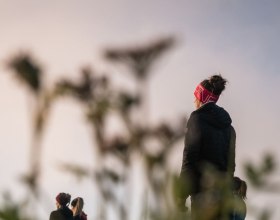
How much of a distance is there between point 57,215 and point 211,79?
2.81 meters

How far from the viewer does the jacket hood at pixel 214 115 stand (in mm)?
4270

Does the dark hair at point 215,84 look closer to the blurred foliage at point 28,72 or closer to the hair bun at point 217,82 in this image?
the hair bun at point 217,82

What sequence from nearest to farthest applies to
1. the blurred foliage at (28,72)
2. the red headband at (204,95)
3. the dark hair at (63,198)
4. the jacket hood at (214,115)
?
the blurred foliage at (28,72), the dark hair at (63,198), the red headband at (204,95), the jacket hood at (214,115)

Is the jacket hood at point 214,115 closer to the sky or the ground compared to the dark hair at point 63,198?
closer to the sky

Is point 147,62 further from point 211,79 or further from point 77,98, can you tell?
point 211,79

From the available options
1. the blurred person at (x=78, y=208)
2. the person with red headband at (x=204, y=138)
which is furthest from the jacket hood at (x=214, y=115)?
the blurred person at (x=78, y=208)

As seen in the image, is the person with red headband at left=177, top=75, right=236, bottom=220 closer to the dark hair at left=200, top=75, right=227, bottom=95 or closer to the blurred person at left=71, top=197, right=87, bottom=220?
the dark hair at left=200, top=75, right=227, bottom=95

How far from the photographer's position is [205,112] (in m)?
4.29

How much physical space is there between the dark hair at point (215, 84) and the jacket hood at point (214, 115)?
230mm

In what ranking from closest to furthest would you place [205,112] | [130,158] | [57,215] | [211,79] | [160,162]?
[160,162]
[130,158]
[211,79]
[205,112]
[57,215]

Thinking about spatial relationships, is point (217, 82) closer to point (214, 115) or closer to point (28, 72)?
point (214, 115)

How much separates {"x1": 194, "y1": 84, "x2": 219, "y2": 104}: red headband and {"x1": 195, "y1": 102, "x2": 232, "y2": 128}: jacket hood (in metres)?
0.05

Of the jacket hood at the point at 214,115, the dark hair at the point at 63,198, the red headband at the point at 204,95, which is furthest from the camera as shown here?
the jacket hood at the point at 214,115

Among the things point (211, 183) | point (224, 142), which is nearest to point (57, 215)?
point (224, 142)
